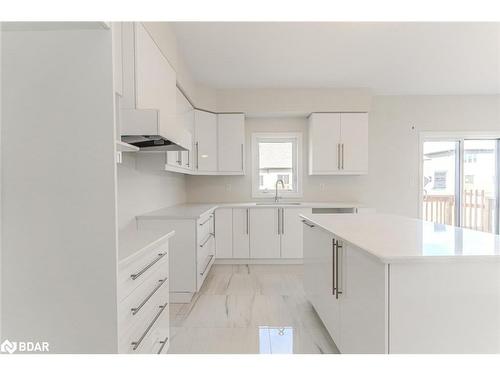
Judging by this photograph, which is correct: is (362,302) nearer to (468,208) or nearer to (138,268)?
(138,268)

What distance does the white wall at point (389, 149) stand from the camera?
4.89 meters

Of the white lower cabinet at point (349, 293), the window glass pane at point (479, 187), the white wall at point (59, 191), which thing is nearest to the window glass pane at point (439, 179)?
the window glass pane at point (479, 187)

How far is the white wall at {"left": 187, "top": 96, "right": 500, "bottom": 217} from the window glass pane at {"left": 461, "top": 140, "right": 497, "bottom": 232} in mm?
404

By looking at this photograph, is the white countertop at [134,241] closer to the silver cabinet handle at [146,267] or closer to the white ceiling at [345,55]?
the silver cabinet handle at [146,267]

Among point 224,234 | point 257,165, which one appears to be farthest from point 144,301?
point 257,165

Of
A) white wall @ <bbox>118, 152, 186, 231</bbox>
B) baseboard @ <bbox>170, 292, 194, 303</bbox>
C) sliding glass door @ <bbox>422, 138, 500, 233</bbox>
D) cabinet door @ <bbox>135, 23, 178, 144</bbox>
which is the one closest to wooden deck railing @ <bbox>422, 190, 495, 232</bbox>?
sliding glass door @ <bbox>422, 138, 500, 233</bbox>

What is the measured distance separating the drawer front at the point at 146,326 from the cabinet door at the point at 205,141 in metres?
2.67

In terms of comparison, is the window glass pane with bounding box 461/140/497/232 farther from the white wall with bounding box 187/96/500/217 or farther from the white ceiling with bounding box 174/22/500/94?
the white ceiling with bounding box 174/22/500/94

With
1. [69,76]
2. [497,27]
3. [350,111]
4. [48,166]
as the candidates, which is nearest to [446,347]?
[48,166]

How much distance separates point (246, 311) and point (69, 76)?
92.3 inches

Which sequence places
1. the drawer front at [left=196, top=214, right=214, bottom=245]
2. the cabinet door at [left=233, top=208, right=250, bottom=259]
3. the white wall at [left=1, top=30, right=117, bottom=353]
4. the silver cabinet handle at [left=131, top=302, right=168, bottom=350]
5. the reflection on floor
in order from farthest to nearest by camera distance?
1. the cabinet door at [left=233, top=208, right=250, bottom=259]
2. the drawer front at [left=196, top=214, right=214, bottom=245]
3. the reflection on floor
4. the silver cabinet handle at [left=131, top=302, right=168, bottom=350]
5. the white wall at [left=1, top=30, right=117, bottom=353]

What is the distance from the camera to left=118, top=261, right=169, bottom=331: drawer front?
1.27 metres

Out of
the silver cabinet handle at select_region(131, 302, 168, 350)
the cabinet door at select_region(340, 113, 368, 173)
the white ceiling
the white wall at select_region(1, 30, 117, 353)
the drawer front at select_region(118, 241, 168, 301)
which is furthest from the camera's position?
the cabinet door at select_region(340, 113, 368, 173)
